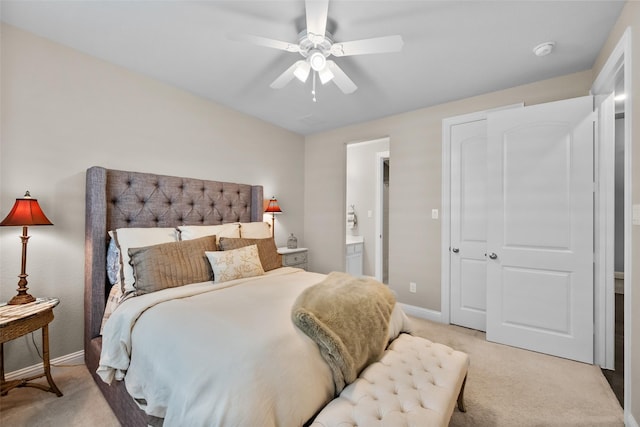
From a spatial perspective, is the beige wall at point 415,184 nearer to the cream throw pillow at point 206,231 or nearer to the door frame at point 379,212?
the door frame at point 379,212

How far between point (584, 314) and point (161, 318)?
309 cm

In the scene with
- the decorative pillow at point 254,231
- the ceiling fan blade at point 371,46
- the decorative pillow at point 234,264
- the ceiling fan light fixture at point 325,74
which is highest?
the ceiling fan blade at point 371,46

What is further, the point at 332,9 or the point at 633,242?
the point at 332,9

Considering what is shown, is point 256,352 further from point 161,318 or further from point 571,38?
point 571,38

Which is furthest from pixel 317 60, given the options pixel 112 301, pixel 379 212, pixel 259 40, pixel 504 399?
pixel 379 212

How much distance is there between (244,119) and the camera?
3355 millimetres

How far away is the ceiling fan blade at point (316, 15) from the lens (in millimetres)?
1443

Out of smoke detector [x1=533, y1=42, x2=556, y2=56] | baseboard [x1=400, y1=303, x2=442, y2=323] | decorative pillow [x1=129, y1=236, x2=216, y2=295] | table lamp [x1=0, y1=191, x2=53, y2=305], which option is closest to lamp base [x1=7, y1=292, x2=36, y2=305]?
table lamp [x1=0, y1=191, x2=53, y2=305]

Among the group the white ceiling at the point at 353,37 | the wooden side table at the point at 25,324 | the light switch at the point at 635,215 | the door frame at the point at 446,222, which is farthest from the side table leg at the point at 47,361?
the light switch at the point at 635,215

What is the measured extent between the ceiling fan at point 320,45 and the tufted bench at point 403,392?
1.77 metres

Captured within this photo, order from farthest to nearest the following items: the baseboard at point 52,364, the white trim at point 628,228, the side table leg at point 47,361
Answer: the baseboard at point 52,364 < the side table leg at point 47,361 < the white trim at point 628,228

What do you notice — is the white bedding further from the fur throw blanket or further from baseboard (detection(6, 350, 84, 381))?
baseboard (detection(6, 350, 84, 381))

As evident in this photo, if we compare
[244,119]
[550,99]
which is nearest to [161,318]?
[244,119]

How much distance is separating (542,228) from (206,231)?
9.66 feet
